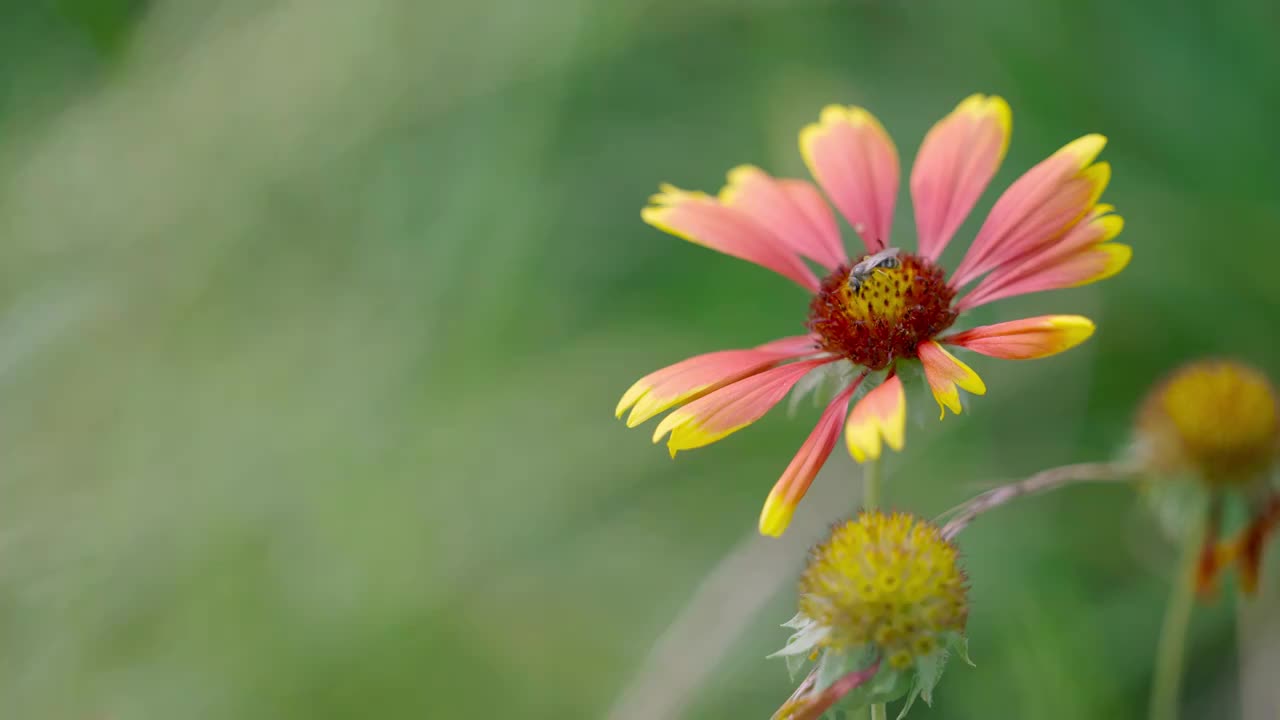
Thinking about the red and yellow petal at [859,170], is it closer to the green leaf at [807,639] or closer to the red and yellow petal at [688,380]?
the red and yellow petal at [688,380]

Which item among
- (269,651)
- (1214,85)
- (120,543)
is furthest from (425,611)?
(1214,85)

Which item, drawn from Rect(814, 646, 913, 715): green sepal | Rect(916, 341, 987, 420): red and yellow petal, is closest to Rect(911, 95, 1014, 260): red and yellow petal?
Rect(916, 341, 987, 420): red and yellow petal

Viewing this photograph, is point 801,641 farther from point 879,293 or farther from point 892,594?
point 879,293

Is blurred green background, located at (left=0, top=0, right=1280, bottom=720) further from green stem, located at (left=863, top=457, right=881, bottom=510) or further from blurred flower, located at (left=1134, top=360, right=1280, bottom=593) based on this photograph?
green stem, located at (left=863, top=457, right=881, bottom=510)

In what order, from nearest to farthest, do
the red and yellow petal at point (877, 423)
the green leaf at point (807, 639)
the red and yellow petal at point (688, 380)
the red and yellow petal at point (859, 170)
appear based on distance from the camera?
the red and yellow petal at point (877, 423)
the green leaf at point (807, 639)
the red and yellow petal at point (688, 380)
the red and yellow petal at point (859, 170)

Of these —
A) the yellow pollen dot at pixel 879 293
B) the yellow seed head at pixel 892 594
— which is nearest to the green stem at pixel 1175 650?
the yellow seed head at pixel 892 594

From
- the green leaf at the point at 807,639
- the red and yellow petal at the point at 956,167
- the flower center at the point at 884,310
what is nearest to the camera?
the green leaf at the point at 807,639

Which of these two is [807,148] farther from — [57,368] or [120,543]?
[57,368]

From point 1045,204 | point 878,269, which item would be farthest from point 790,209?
point 1045,204
